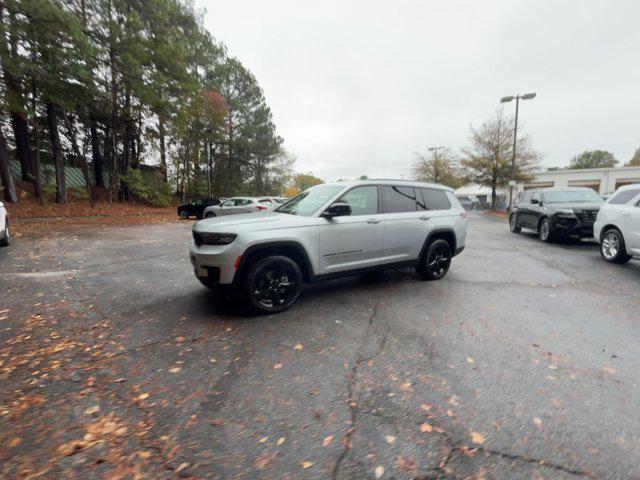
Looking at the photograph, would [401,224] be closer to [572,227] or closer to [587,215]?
[572,227]

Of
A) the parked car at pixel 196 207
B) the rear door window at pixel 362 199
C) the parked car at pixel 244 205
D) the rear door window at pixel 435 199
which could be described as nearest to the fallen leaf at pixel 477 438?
the rear door window at pixel 362 199

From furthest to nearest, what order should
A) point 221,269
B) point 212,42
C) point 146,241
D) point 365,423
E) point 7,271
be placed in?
point 212,42 → point 146,241 → point 7,271 → point 221,269 → point 365,423

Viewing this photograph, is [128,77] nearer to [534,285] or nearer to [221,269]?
[221,269]

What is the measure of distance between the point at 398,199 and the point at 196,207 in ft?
55.1

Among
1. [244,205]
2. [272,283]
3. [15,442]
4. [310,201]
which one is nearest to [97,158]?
[244,205]

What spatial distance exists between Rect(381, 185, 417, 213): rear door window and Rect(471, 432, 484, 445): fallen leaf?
3295 millimetres

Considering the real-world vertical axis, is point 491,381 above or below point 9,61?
below

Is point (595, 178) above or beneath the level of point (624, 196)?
above

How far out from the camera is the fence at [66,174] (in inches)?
910

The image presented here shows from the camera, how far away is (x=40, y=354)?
2.98m

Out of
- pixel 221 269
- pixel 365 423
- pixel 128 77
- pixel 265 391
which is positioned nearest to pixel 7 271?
pixel 221 269

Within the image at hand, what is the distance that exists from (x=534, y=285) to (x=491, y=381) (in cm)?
372

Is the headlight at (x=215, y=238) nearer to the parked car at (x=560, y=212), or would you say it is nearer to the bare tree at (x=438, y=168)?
the parked car at (x=560, y=212)

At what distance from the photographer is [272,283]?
13.0 ft
